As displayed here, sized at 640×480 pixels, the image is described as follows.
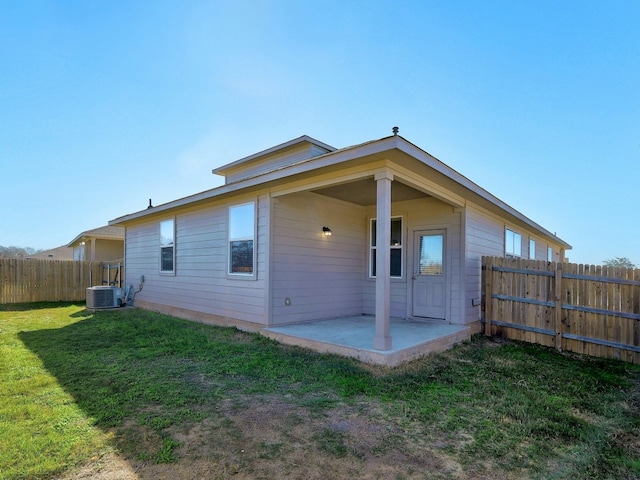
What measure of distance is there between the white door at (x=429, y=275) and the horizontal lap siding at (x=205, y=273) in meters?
3.27

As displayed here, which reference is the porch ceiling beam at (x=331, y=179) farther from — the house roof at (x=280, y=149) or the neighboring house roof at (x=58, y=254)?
the neighboring house roof at (x=58, y=254)

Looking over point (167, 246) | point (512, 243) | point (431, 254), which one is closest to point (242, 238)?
point (167, 246)

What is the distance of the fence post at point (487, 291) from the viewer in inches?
278

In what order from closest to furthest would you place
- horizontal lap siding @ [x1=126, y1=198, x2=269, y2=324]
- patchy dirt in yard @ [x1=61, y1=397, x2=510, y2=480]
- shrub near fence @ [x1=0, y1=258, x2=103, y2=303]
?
patchy dirt in yard @ [x1=61, y1=397, x2=510, y2=480] < horizontal lap siding @ [x1=126, y1=198, x2=269, y2=324] < shrub near fence @ [x1=0, y1=258, x2=103, y2=303]

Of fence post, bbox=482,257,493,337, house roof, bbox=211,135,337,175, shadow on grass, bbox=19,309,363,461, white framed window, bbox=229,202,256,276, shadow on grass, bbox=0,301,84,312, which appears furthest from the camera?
shadow on grass, bbox=0,301,84,312

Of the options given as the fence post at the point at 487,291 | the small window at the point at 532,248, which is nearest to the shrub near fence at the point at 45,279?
the fence post at the point at 487,291

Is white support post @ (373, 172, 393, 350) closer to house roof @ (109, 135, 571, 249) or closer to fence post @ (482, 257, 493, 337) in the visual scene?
house roof @ (109, 135, 571, 249)

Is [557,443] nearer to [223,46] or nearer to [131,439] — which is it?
[131,439]

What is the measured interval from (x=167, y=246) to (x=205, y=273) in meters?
2.27

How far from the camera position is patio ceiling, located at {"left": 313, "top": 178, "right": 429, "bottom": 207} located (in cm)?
620

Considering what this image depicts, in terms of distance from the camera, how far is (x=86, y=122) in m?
9.85

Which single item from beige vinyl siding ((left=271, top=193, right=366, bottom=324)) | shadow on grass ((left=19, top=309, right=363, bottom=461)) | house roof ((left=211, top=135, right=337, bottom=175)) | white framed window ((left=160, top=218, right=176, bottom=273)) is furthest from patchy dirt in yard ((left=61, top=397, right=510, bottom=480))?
white framed window ((left=160, top=218, right=176, bottom=273))

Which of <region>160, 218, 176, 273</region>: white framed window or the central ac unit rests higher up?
<region>160, 218, 176, 273</region>: white framed window

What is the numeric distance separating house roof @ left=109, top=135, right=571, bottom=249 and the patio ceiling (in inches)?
27.6
